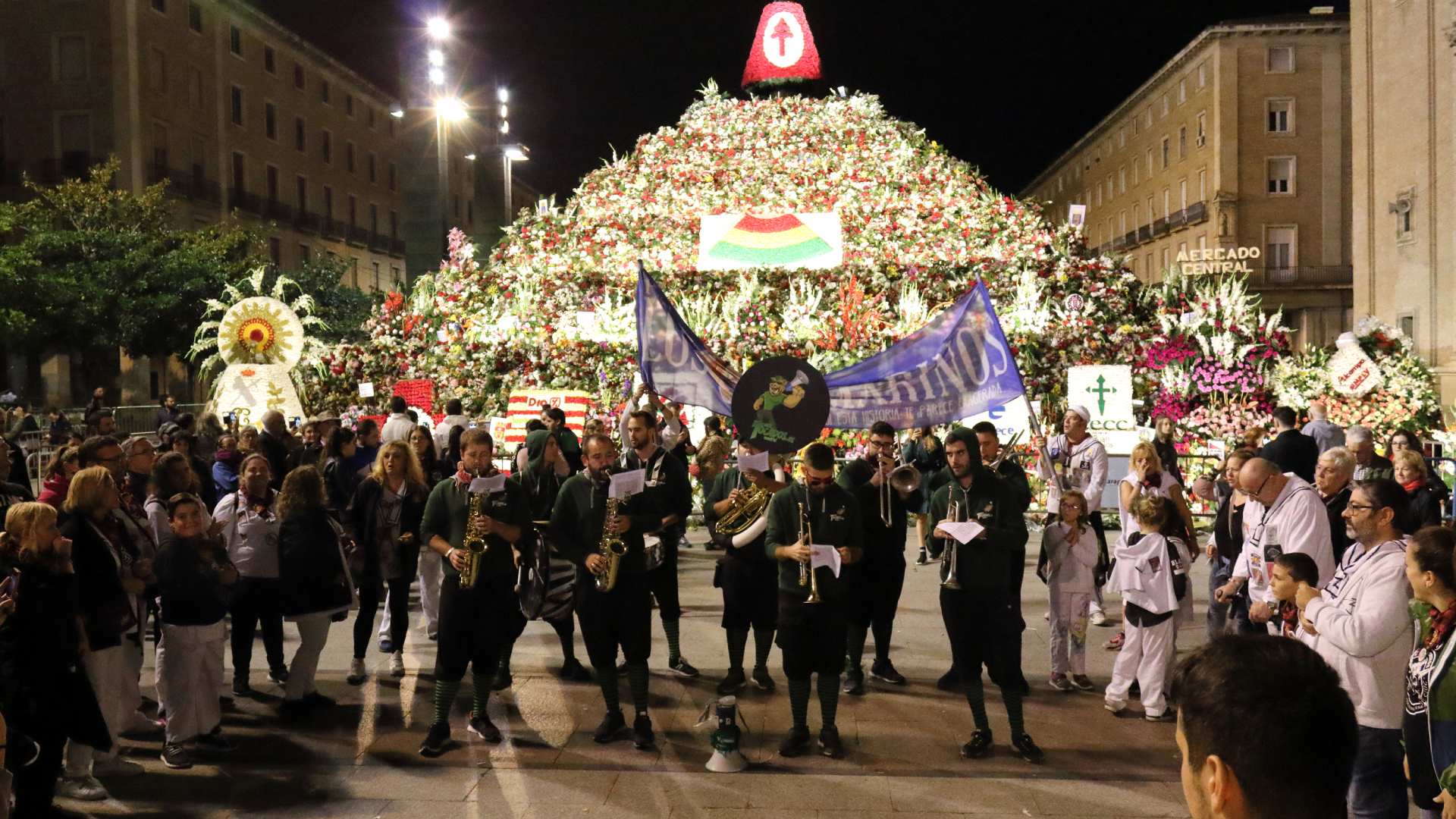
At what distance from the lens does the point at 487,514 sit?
6.70 metres

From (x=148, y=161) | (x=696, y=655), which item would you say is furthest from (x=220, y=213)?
(x=696, y=655)

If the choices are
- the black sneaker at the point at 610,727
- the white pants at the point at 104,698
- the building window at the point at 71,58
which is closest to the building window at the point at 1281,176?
the building window at the point at 71,58

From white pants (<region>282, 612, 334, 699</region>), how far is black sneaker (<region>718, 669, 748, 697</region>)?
250cm

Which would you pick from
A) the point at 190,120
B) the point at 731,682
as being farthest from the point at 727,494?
the point at 190,120

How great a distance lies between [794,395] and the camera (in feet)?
24.4

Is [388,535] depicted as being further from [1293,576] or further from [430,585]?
[1293,576]

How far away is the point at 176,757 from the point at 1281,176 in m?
55.6

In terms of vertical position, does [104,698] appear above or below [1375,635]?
below

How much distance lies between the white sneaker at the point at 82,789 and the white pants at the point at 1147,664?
18.2 feet

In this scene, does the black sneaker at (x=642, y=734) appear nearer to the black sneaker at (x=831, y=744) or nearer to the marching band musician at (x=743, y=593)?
the black sneaker at (x=831, y=744)

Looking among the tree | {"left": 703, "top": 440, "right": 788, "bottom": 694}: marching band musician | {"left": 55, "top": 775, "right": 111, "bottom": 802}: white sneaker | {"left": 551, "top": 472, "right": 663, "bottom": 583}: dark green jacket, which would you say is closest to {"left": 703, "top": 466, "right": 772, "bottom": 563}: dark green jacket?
{"left": 703, "top": 440, "right": 788, "bottom": 694}: marching band musician

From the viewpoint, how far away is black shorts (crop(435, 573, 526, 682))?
21.4 feet

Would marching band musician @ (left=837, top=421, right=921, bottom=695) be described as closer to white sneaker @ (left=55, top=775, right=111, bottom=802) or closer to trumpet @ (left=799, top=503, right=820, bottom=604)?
trumpet @ (left=799, top=503, right=820, bottom=604)

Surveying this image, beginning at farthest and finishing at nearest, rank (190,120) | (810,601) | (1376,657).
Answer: (190,120)
(810,601)
(1376,657)
